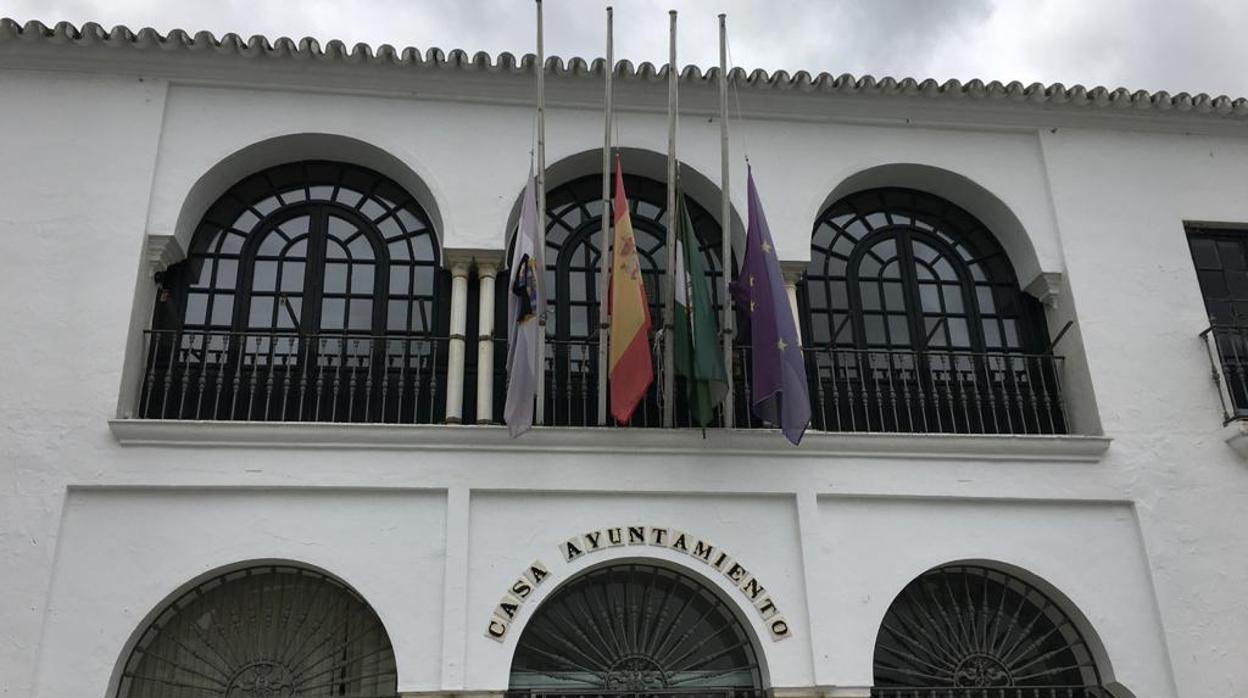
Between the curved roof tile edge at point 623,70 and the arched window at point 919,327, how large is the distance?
954 mm

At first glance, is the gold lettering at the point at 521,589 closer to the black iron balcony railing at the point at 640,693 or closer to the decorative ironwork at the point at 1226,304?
the black iron balcony railing at the point at 640,693

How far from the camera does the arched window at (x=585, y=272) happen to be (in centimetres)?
825

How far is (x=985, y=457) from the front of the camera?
815 cm

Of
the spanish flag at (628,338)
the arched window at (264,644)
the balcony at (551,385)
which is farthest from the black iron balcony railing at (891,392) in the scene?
the arched window at (264,644)

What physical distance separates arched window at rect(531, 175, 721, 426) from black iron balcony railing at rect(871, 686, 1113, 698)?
2455 millimetres

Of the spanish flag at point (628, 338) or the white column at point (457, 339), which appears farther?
the white column at point (457, 339)

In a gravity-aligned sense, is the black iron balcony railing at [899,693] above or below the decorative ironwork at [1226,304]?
below

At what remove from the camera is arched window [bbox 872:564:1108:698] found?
25.4 ft

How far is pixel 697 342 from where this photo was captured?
782 centimetres

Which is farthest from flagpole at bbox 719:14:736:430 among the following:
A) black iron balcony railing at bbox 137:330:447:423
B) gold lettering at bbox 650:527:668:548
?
black iron balcony railing at bbox 137:330:447:423

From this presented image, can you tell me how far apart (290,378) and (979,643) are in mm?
5219

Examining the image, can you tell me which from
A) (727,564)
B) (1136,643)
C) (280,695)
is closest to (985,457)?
(1136,643)

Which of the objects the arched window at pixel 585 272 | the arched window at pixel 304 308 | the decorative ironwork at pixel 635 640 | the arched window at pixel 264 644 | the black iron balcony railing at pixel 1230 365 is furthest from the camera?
the black iron balcony railing at pixel 1230 365

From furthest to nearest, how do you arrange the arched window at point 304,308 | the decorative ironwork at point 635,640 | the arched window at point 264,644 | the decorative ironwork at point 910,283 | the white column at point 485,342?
1. the decorative ironwork at point 910,283
2. the arched window at point 304,308
3. the white column at point 485,342
4. the decorative ironwork at point 635,640
5. the arched window at point 264,644
